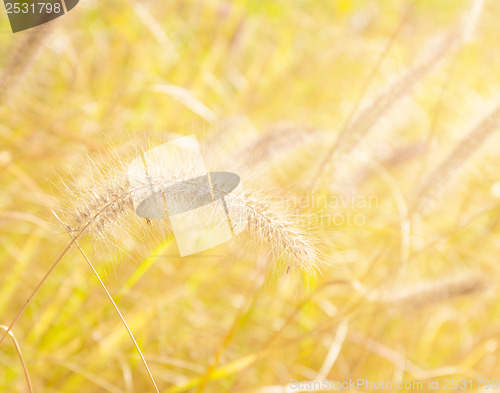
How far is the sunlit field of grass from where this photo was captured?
3.67 ft

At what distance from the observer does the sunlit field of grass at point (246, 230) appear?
112 centimetres

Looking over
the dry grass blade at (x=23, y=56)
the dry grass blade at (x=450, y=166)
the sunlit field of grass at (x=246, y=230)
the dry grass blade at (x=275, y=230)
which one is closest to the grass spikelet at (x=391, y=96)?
the sunlit field of grass at (x=246, y=230)

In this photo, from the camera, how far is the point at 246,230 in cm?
86

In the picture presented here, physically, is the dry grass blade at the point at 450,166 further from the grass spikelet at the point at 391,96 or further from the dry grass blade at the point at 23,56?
the dry grass blade at the point at 23,56

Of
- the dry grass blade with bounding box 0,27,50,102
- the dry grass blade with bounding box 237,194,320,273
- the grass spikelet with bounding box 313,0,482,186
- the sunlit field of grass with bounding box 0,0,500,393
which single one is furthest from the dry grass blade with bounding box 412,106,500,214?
the dry grass blade with bounding box 0,27,50,102

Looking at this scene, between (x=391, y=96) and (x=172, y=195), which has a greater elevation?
(x=391, y=96)

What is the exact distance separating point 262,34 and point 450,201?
141 centimetres

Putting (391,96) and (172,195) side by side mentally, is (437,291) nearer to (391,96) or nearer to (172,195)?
(391,96)

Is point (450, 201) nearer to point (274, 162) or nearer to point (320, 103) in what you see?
point (320, 103)

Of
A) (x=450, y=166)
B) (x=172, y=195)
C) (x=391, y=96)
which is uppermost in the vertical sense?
(x=391, y=96)

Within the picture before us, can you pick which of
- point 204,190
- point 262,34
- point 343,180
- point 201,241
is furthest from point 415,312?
point 262,34

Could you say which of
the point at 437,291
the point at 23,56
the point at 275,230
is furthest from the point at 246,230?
the point at 437,291

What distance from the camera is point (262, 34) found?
272 centimetres

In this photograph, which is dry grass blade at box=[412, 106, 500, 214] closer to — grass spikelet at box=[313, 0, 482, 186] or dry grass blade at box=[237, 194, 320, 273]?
grass spikelet at box=[313, 0, 482, 186]
